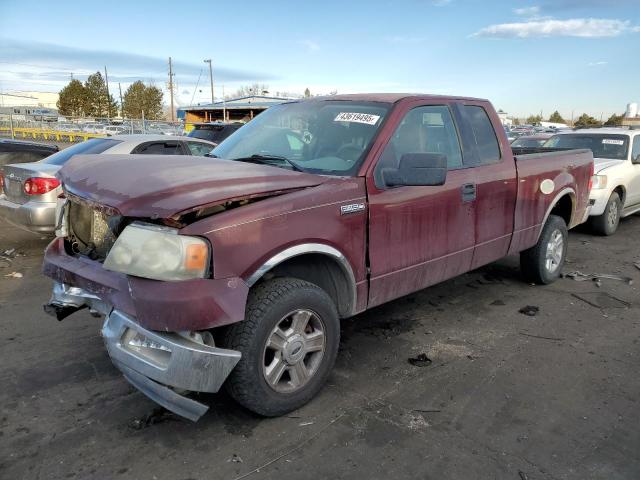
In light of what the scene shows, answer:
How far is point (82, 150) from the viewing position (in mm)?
7109

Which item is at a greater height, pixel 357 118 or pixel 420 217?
pixel 357 118

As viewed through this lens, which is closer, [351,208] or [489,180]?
[351,208]

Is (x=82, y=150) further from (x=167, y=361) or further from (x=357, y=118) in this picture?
(x=167, y=361)

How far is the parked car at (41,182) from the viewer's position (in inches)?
245

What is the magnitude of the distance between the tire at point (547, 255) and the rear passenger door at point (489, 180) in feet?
2.75

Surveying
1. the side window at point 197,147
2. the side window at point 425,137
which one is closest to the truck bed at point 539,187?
the side window at point 425,137

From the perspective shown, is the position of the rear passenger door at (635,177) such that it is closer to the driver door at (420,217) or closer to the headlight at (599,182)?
the headlight at (599,182)

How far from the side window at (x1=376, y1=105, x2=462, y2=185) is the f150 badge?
0.80 ft

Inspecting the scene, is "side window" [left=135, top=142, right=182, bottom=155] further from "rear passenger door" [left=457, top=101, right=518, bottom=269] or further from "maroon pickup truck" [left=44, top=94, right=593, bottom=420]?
"rear passenger door" [left=457, top=101, right=518, bottom=269]

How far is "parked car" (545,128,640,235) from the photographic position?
8.30 metres

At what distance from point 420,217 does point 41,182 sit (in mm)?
4829

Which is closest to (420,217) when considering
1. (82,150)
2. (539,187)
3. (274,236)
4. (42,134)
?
(274,236)

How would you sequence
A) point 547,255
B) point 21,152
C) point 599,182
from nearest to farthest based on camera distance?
point 547,255 < point 21,152 < point 599,182

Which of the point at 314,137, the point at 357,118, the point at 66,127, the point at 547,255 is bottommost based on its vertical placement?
the point at 547,255
